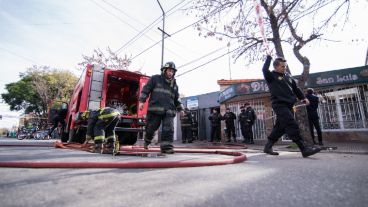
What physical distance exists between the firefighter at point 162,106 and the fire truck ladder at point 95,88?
2810 mm

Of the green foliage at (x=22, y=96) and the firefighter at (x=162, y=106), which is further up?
the green foliage at (x=22, y=96)

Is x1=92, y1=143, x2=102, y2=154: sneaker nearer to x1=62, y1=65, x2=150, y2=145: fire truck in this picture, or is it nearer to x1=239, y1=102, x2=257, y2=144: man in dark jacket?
x1=62, y1=65, x2=150, y2=145: fire truck

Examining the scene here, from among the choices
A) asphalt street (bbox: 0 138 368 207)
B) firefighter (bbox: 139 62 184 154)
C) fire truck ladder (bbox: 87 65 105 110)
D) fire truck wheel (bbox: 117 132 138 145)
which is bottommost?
asphalt street (bbox: 0 138 368 207)

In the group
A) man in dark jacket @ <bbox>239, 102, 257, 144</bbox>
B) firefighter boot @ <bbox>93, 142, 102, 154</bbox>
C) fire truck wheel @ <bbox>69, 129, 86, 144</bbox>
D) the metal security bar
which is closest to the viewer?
firefighter boot @ <bbox>93, 142, 102, 154</bbox>

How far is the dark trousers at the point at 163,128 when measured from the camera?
4.47 m

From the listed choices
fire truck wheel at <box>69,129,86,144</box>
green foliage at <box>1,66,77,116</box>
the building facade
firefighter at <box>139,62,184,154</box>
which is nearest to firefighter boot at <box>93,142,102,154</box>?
firefighter at <box>139,62,184,154</box>

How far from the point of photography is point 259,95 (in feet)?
43.5

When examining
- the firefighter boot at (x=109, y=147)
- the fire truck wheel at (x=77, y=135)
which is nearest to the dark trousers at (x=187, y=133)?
the fire truck wheel at (x=77, y=135)

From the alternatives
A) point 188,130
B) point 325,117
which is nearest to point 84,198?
point 188,130

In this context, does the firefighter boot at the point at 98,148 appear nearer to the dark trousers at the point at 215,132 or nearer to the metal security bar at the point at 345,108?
the dark trousers at the point at 215,132

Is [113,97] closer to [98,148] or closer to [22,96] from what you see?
[98,148]

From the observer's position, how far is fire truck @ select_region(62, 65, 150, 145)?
6844mm

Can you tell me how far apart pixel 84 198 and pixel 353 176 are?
216 cm

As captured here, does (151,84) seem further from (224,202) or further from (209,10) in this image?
(209,10)
